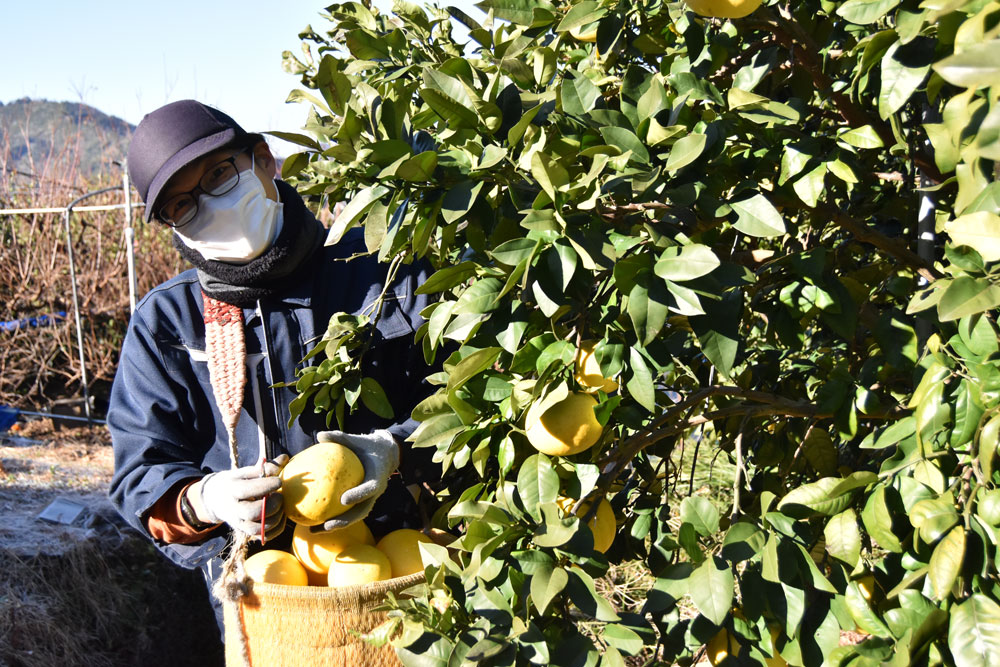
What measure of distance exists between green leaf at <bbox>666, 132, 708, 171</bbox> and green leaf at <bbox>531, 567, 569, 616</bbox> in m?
0.44

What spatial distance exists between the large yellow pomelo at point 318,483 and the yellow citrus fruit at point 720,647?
0.65 meters

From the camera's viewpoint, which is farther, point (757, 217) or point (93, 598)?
point (93, 598)

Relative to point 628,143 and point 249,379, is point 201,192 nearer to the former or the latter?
point 249,379

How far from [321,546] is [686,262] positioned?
0.96 metres

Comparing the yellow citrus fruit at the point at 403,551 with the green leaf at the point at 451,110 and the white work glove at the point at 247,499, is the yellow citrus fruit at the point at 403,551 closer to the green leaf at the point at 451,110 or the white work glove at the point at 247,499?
the white work glove at the point at 247,499

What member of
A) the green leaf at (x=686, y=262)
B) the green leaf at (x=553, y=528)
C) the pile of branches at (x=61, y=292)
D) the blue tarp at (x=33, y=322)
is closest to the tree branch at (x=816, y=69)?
the green leaf at (x=686, y=262)

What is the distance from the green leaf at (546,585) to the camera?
85 centimetres

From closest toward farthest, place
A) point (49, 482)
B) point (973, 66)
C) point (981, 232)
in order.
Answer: point (973, 66)
point (981, 232)
point (49, 482)

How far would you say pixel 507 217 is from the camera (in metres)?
0.99

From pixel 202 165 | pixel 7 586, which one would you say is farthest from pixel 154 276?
pixel 202 165

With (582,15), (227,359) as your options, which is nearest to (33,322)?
(227,359)

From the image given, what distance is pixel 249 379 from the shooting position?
1789mm

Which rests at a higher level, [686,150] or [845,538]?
[686,150]

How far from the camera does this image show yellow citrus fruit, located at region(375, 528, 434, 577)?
4.89 feet
